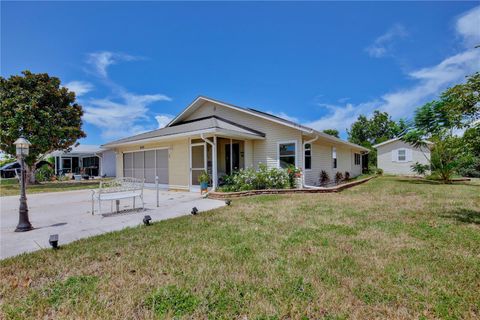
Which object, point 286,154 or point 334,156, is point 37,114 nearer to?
point 286,154

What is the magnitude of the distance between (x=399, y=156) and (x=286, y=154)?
1831 cm

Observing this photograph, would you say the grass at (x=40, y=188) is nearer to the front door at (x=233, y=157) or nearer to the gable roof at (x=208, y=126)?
the gable roof at (x=208, y=126)

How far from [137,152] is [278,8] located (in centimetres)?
1198

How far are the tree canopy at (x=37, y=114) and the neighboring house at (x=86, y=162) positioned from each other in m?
8.88

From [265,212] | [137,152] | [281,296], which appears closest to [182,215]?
[265,212]

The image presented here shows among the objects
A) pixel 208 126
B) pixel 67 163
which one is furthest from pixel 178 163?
pixel 67 163

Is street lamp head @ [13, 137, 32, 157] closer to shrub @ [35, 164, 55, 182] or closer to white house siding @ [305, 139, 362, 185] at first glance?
white house siding @ [305, 139, 362, 185]

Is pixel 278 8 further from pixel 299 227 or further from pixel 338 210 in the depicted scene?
pixel 299 227

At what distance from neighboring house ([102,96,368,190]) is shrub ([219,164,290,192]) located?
0.99 metres

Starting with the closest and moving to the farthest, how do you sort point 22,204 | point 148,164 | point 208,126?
point 22,204 → point 208,126 → point 148,164

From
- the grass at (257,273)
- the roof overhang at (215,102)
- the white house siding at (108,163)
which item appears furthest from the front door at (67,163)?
the grass at (257,273)

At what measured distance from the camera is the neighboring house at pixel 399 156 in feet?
75.0

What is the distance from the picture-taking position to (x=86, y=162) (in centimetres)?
2938

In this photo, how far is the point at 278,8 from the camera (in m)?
9.79
